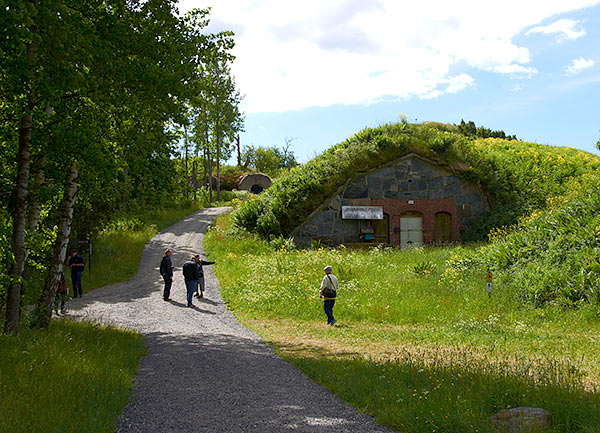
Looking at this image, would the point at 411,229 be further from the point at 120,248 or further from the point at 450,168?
the point at 120,248

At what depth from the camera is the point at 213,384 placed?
27.7 ft

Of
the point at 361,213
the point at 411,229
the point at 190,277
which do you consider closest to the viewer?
the point at 190,277

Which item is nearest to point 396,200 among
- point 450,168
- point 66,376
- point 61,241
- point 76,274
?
point 450,168

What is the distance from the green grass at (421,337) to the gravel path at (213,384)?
1.59 feet

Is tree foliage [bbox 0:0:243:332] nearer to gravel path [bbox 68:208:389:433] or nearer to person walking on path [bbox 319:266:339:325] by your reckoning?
gravel path [bbox 68:208:389:433]

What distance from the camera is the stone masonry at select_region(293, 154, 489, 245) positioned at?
2844 centimetres

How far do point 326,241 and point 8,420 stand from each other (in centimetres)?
2324

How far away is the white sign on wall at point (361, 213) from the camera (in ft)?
92.5

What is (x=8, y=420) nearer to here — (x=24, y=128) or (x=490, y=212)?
(x=24, y=128)

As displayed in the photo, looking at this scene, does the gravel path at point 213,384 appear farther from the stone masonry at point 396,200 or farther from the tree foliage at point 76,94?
the stone masonry at point 396,200

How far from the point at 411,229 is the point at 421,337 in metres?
16.7

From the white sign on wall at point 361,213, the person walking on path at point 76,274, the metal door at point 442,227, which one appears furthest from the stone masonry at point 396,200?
the person walking on path at point 76,274

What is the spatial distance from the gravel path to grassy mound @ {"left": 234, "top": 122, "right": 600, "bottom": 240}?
1232 centimetres

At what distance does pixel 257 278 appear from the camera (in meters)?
20.4
